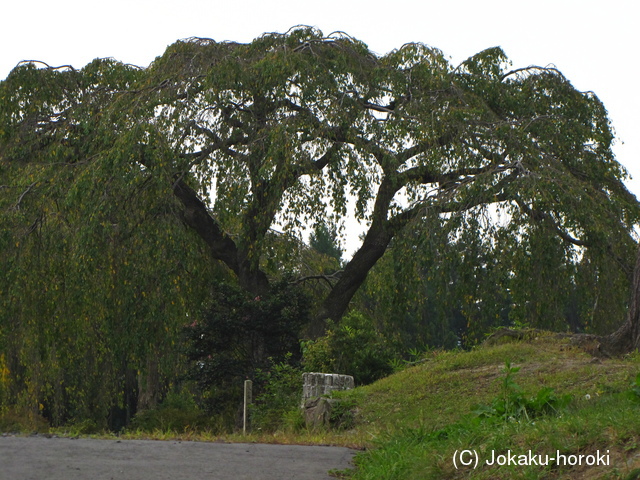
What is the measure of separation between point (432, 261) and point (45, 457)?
7538mm

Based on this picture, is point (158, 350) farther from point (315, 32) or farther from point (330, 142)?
point (315, 32)

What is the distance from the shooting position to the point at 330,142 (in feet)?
44.3

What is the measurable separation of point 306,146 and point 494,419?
8.30 m

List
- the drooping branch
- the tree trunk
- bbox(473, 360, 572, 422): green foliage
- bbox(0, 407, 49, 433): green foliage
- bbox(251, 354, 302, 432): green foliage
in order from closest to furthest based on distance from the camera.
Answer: bbox(473, 360, 572, 422): green foliage → bbox(251, 354, 302, 432): green foliage → the tree trunk → bbox(0, 407, 49, 433): green foliage → the drooping branch

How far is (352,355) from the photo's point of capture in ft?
36.8

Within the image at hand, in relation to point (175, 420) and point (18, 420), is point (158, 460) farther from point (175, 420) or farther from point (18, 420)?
point (175, 420)

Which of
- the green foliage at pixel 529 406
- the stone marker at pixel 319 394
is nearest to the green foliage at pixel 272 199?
the stone marker at pixel 319 394

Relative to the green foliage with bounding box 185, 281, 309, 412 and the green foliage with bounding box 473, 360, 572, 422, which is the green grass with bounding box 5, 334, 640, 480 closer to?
the green foliage with bounding box 473, 360, 572, 422

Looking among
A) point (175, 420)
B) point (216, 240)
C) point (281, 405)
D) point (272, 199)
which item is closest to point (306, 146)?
point (272, 199)

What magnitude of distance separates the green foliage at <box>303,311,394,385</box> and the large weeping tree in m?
2.27

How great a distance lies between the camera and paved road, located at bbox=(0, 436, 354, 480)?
4988 millimetres

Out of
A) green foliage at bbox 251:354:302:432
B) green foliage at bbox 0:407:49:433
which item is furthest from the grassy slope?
green foliage at bbox 0:407:49:433

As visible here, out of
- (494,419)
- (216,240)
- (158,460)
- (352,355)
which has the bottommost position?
(158,460)

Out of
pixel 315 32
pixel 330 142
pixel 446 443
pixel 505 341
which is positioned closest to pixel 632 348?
pixel 505 341
